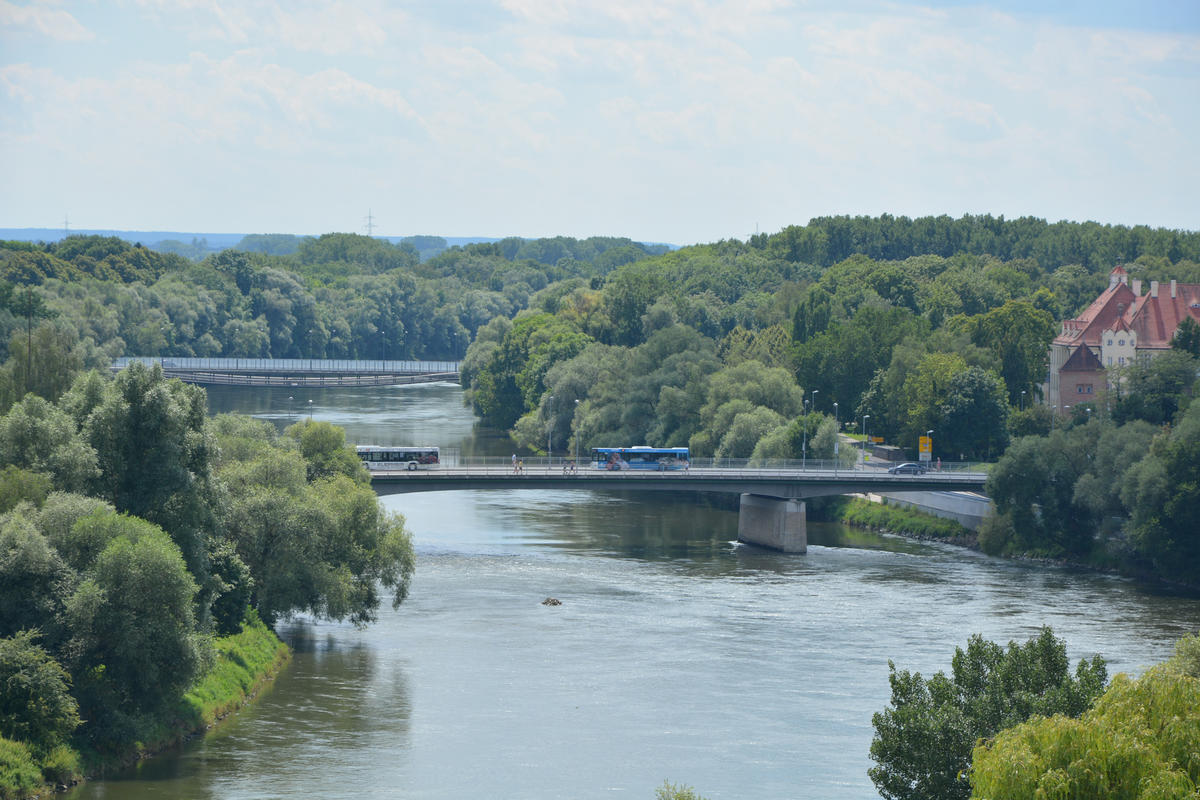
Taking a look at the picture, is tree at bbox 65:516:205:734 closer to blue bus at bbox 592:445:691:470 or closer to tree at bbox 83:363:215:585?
tree at bbox 83:363:215:585

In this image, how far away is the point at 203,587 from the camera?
53.3m

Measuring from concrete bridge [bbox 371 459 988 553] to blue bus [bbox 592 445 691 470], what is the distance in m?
5.11

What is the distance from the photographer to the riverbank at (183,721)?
143 ft

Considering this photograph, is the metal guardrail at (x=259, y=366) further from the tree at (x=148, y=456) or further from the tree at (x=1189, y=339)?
the tree at (x=148, y=456)

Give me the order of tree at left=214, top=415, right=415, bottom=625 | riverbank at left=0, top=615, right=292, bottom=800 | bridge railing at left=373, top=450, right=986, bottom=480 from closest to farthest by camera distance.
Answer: riverbank at left=0, top=615, right=292, bottom=800 < tree at left=214, top=415, right=415, bottom=625 < bridge railing at left=373, top=450, right=986, bottom=480

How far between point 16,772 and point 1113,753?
28393 mm

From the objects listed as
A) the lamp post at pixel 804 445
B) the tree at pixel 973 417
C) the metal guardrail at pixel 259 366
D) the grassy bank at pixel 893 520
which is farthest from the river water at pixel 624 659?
the metal guardrail at pixel 259 366

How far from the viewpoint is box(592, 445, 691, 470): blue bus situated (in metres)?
104

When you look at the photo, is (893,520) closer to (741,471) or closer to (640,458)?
(741,471)

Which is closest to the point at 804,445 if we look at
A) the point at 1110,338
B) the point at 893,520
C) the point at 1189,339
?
the point at 893,520

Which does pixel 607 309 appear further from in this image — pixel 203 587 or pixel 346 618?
pixel 203 587

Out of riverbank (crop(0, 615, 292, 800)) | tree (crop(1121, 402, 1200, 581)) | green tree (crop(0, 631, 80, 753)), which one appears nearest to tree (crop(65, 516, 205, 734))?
riverbank (crop(0, 615, 292, 800))

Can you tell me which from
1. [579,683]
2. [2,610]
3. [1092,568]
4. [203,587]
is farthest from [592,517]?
[2,610]

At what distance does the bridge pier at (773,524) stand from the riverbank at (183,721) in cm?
3646
